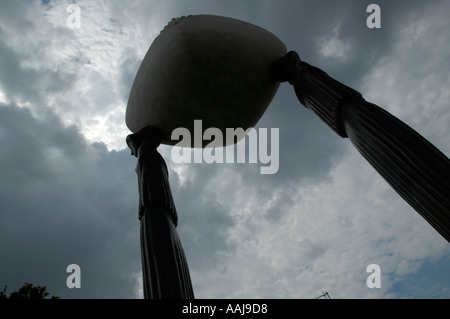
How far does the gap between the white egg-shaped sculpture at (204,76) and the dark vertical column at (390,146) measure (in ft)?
3.60

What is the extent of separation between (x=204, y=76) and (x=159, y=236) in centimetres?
268

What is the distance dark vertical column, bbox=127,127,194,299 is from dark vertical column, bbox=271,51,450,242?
89.6 inches

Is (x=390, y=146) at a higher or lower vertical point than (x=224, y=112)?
lower

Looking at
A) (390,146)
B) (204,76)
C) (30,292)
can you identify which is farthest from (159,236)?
(30,292)

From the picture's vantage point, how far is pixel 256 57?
509cm

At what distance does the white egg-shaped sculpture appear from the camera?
4.91m

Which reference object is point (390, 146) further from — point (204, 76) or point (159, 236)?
point (204, 76)

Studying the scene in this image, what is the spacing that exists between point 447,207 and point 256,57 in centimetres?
352

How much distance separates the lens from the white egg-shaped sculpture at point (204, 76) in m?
4.91

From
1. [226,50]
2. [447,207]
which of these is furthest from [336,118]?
[226,50]

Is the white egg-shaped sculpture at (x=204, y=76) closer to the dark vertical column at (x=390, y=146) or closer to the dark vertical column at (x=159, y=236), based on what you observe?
the dark vertical column at (x=159, y=236)

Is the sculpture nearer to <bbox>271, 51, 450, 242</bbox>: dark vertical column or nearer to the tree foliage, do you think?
<bbox>271, 51, 450, 242</bbox>: dark vertical column

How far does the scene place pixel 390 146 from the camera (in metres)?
3.07
